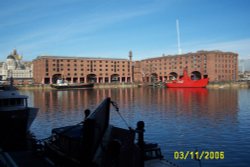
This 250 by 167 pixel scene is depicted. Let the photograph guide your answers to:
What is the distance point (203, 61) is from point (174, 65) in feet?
70.4

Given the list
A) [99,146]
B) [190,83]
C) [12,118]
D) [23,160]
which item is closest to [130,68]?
[190,83]

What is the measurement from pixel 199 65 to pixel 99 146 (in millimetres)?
154431

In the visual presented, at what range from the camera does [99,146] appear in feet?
40.8

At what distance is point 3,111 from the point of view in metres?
26.4

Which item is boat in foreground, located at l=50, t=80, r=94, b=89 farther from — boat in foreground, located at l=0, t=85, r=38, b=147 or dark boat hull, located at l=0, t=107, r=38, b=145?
dark boat hull, located at l=0, t=107, r=38, b=145

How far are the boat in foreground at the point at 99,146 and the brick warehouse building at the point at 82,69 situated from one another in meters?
149

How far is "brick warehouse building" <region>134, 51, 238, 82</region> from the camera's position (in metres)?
154

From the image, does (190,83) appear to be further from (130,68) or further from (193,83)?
(130,68)

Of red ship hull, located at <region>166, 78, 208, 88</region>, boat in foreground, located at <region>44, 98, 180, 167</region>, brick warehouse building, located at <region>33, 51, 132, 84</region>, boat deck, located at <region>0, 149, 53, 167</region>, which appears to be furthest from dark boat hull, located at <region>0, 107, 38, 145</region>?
brick warehouse building, located at <region>33, 51, 132, 84</region>

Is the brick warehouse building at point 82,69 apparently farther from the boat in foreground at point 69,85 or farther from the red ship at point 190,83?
the red ship at point 190,83

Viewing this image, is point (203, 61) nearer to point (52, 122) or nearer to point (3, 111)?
point (52, 122)

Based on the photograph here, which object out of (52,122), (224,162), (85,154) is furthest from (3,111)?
(224,162)

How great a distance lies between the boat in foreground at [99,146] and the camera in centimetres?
1126

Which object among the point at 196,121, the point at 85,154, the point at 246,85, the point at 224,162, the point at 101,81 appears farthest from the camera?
the point at 101,81
